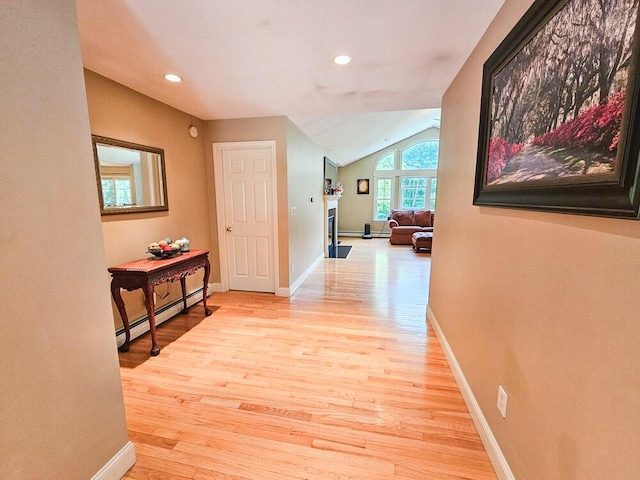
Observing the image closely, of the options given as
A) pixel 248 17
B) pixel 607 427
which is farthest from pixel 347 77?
pixel 607 427

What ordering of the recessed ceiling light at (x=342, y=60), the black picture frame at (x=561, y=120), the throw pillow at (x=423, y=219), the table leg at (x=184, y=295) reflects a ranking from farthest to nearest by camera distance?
the throw pillow at (x=423, y=219), the table leg at (x=184, y=295), the recessed ceiling light at (x=342, y=60), the black picture frame at (x=561, y=120)

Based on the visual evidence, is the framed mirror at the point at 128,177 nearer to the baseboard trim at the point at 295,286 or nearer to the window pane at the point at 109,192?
the window pane at the point at 109,192

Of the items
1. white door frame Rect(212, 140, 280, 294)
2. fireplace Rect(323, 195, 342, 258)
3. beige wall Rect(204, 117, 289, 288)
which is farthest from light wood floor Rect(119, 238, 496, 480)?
fireplace Rect(323, 195, 342, 258)

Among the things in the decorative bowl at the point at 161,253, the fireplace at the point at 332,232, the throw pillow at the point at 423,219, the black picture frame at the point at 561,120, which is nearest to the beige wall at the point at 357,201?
the throw pillow at the point at 423,219

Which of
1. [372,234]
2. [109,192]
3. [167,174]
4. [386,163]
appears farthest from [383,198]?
[109,192]

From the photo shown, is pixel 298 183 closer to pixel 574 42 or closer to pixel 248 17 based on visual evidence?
pixel 248 17

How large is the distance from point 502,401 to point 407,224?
7263mm

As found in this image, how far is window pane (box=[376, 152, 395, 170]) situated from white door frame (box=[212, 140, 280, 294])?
6.49 meters

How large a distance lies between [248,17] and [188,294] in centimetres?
301

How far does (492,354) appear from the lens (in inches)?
59.6

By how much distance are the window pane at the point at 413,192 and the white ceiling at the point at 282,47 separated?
21.2 ft

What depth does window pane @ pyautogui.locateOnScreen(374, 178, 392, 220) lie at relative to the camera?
9484 millimetres

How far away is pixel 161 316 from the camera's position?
3.07 m

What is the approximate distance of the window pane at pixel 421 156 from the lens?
900 cm
